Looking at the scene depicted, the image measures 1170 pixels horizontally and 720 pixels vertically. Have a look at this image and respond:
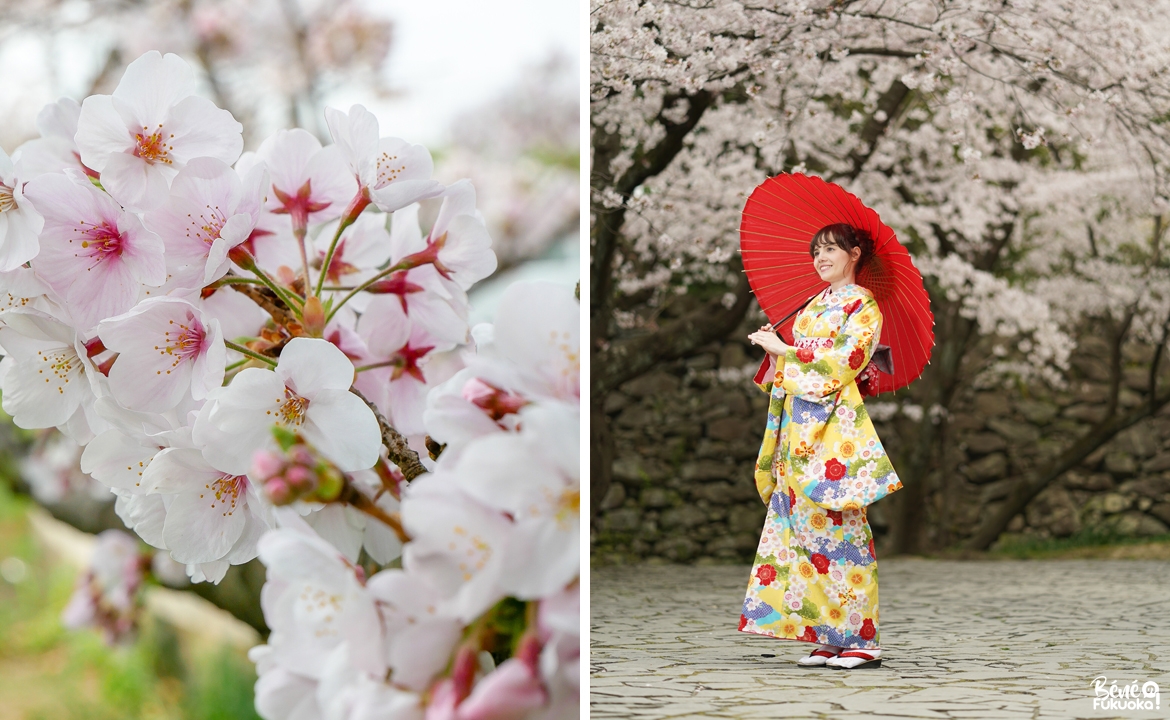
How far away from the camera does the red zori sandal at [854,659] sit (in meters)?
1.76

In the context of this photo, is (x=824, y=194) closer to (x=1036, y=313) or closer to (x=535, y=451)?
(x=535, y=451)

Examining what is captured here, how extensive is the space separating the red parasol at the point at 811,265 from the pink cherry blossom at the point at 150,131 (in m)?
1.29

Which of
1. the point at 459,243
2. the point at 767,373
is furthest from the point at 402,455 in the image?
the point at 767,373

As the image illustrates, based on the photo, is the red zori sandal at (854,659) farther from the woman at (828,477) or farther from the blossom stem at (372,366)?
the blossom stem at (372,366)

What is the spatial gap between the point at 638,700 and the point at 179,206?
45.4 inches

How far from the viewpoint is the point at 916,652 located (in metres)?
2.03

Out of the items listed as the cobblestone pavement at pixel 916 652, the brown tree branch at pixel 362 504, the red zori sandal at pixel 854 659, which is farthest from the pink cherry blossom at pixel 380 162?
the red zori sandal at pixel 854 659

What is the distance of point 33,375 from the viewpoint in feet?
2.01

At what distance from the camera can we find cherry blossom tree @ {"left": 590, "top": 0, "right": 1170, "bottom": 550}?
2584mm

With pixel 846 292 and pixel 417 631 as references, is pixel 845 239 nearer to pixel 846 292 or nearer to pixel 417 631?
pixel 846 292

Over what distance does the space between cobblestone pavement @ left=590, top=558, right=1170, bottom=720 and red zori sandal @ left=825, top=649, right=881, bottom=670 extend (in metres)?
0.03

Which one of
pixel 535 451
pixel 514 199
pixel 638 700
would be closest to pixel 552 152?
pixel 514 199

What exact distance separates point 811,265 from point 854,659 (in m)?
0.78

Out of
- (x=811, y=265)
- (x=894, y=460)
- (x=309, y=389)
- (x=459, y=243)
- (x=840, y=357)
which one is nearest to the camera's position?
(x=309, y=389)
